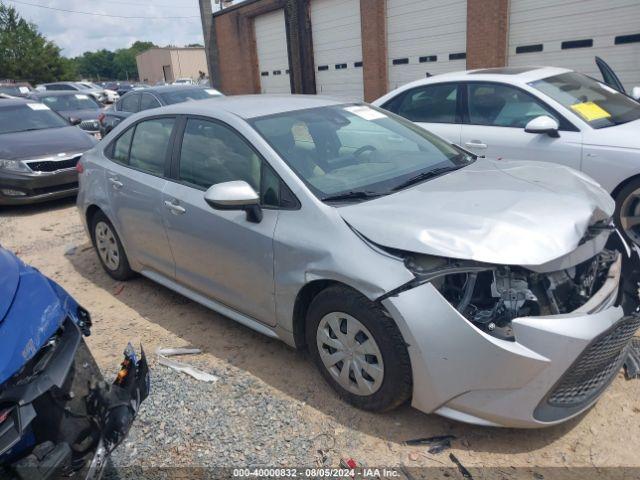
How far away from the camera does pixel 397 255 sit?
2502mm

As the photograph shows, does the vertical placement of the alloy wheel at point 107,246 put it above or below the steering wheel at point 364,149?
below

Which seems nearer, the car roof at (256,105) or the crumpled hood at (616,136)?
the car roof at (256,105)

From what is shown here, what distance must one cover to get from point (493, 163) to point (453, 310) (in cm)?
163

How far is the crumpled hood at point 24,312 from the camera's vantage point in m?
1.97

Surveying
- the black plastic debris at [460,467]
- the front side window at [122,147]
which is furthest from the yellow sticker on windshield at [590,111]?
the front side window at [122,147]

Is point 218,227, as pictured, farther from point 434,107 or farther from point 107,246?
point 434,107

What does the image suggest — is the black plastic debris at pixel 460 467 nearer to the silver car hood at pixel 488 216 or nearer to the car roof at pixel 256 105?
the silver car hood at pixel 488 216

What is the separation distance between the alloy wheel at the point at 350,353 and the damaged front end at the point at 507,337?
0.78 feet

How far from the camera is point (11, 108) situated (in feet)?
29.5

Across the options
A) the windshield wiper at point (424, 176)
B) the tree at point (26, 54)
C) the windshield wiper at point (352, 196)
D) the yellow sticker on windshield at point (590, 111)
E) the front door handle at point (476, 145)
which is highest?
the tree at point (26, 54)

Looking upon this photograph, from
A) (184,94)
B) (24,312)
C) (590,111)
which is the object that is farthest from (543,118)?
(184,94)

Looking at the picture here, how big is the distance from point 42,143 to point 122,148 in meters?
4.45

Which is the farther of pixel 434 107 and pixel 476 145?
pixel 434 107

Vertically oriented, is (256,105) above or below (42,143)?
above
